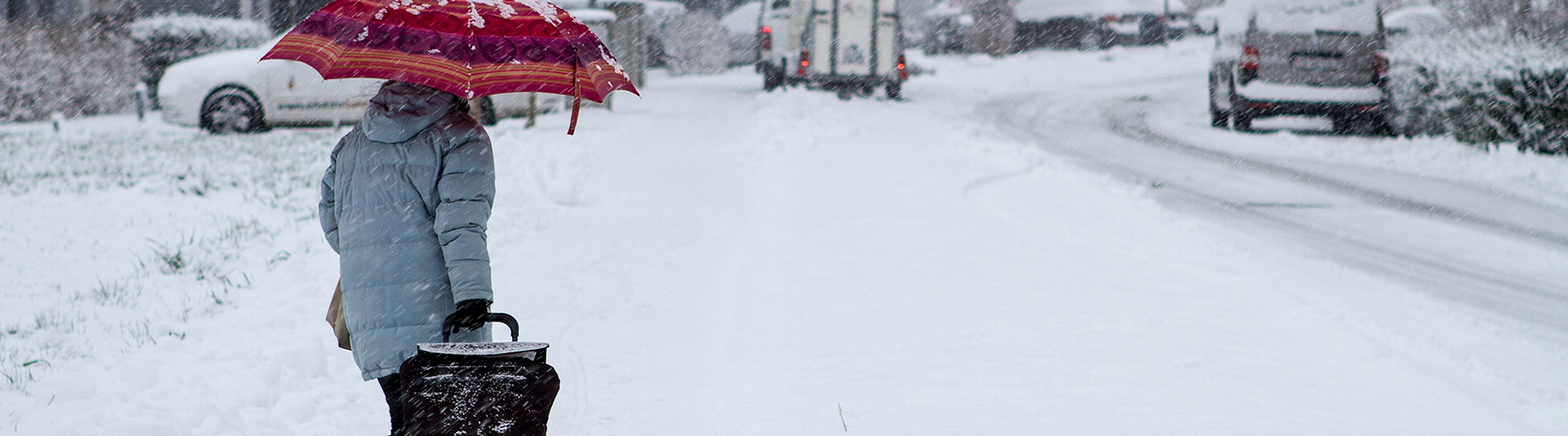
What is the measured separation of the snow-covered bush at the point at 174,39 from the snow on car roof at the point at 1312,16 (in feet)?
50.5

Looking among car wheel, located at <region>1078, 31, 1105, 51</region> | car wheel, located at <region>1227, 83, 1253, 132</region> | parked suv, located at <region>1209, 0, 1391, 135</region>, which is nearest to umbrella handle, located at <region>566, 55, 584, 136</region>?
parked suv, located at <region>1209, 0, 1391, 135</region>

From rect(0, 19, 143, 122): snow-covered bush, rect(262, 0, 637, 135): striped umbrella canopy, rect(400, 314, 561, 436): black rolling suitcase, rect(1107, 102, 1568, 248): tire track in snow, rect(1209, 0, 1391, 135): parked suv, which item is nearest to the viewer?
rect(400, 314, 561, 436): black rolling suitcase

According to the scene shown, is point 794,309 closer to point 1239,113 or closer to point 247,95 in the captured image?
point 1239,113

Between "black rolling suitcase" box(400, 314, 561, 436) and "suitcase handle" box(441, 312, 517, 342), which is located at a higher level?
"suitcase handle" box(441, 312, 517, 342)

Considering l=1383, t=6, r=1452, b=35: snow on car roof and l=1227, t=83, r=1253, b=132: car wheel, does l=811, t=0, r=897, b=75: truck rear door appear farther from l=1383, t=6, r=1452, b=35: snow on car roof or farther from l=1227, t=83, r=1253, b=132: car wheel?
l=1383, t=6, r=1452, b=35: snow on car roof

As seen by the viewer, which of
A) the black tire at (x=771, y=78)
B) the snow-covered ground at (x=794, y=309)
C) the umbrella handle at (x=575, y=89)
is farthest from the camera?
the black tire at (x=771, y=78)

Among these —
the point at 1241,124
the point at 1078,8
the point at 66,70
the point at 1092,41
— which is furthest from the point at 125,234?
the point at 1078,8

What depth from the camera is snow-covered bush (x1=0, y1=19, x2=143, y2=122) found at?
580 inches

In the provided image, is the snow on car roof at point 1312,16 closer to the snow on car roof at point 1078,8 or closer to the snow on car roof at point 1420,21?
the snow on car roof at point 1420,21

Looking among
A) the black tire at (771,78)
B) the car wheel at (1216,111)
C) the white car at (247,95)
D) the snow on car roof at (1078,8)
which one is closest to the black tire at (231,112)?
the white car at (247,95)

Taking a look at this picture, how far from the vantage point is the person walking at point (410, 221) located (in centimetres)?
283

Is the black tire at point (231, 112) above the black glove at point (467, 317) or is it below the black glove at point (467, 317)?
below

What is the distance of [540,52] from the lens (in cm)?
298

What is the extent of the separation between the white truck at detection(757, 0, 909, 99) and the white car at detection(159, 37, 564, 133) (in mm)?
8026
